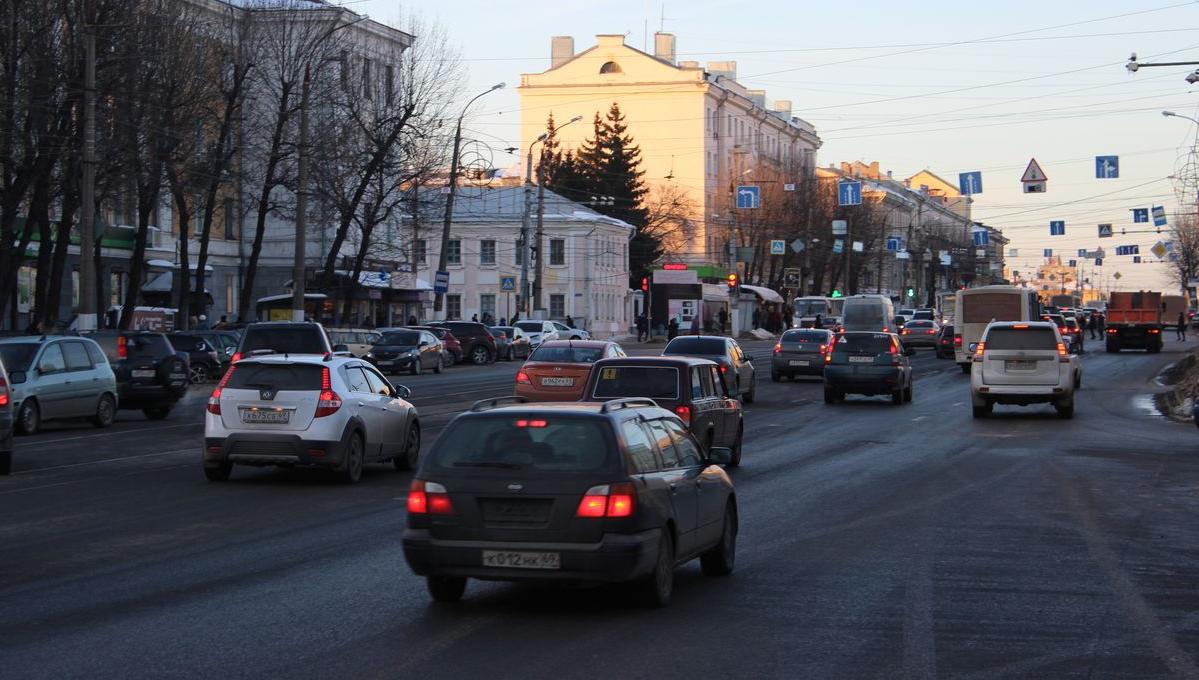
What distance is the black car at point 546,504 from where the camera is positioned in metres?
9.52

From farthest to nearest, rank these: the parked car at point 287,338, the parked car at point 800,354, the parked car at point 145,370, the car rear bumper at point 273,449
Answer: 1. the parked car at point 800,354
2. the parked car at point 145,370
3. the parked car at point 287,338
4. the car rear bumper at point 273,449

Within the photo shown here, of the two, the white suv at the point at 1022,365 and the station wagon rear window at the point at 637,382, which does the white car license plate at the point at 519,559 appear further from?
the white suv at the point at 1022,365

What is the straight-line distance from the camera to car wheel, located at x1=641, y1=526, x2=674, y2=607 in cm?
994

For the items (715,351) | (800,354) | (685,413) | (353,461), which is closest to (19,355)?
(353,461)

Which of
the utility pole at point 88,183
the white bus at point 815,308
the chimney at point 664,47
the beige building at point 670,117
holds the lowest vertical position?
the white bus at point 815,308

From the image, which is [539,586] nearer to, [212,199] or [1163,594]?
[1163,594]

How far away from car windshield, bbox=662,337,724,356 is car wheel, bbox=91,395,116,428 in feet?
39.2

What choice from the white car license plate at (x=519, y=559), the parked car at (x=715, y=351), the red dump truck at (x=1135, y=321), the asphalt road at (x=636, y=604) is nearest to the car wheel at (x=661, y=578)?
the asphalt road at (x=636, y=604)

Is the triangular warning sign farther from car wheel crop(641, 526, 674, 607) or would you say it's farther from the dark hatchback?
car wheel crop(641, 526, 674, 607)

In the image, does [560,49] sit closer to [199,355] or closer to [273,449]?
[199,355]

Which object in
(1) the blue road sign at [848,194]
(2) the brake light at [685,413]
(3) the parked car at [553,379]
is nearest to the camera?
(2) the brake light at [685,413]

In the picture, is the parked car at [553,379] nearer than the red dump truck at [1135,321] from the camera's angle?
Yes

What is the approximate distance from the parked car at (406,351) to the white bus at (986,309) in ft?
59.4

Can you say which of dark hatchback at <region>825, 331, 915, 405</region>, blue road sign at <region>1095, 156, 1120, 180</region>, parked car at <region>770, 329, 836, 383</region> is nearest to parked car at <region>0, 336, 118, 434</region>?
dark hatchback at <region>825, 331, 915, 405</region>
